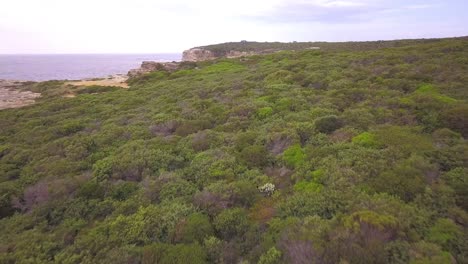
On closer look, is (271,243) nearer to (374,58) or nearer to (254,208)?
(254,208)

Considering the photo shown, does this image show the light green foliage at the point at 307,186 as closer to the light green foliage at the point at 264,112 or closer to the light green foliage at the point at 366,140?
the light green foliage at the point at 366,140

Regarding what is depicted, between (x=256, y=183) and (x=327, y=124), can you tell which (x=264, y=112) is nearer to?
(x=327, y=124)

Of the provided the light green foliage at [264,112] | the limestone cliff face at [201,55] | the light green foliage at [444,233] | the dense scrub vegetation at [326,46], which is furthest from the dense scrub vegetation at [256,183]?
the limestone cliff face at [201,55]

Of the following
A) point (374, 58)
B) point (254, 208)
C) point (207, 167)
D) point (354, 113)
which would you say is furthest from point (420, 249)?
point (374, 58)

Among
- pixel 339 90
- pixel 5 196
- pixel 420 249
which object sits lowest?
pixel 5 196

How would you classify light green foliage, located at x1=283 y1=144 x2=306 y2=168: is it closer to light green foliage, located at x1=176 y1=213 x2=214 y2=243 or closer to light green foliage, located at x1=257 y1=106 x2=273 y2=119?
light green foliage, located at x1=176 y1=213 x2=214 y2=243

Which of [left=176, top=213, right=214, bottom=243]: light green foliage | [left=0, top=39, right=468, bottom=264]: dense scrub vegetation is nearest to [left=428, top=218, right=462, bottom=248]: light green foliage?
[left=0, top=39, right=468, bottom=264]: dense scrub vegetation

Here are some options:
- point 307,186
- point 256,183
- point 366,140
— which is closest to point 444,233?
point 307,186

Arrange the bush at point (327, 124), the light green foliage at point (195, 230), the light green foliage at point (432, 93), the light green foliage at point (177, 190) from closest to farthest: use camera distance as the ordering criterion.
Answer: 1. the light green foliage at point (195, 230)
2. the light green foliage at point (177, 190)
3. the bush at point (327, 124)
4. the light green foliage at point (432, 93)
